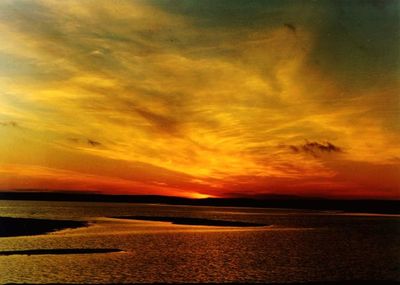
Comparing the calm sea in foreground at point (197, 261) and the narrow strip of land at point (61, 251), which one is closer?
the calm sea in foreground at point (197, 261)

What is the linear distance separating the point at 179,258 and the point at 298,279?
457 inches

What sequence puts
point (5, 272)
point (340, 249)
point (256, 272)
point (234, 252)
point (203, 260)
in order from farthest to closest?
point (340, 249) < point (234, 252) < point (203, 260) < point (256, 272) < point (5, 272)

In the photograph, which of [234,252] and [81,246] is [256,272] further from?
[81,246]

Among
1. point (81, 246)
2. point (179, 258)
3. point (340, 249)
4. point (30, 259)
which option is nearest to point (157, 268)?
point (179, 258)

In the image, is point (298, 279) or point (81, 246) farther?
point (81, 246)

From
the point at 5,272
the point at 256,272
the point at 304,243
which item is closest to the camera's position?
the point at 5,272

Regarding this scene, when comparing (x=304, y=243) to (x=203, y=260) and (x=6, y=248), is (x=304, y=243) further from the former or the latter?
(x=6, y=248)

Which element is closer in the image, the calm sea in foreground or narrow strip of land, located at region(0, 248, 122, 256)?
the calm sea in foreground

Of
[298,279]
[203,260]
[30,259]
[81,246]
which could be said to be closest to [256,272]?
[298,279]

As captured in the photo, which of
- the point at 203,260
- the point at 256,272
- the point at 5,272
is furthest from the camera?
the point at 203,260

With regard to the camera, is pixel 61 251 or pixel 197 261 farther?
pixel 61 251

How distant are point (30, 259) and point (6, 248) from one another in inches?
273

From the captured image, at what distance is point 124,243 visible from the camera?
49750 mm

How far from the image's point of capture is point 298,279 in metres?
31.3
